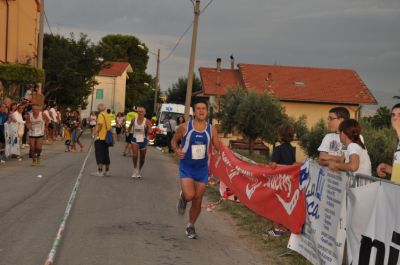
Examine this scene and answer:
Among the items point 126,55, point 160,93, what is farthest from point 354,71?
point 126,55

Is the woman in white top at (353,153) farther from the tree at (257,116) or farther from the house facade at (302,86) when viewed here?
the house facade at (302,86)

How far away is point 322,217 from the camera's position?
7086mm

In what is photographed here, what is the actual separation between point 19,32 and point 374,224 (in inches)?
1439

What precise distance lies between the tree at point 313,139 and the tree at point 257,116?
9.27 ft

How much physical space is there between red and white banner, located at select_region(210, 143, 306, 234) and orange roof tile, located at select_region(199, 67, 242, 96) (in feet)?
133

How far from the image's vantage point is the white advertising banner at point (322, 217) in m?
6.54

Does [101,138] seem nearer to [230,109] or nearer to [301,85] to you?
[230,109]

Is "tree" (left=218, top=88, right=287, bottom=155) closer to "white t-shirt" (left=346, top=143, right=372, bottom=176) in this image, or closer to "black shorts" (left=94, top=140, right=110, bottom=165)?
"black shorts" (left=94, top=140, right=110, bottom=165)

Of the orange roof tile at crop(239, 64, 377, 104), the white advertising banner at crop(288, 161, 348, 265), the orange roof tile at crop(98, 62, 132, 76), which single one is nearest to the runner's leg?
the white advertising banner at crop(288, 161, 348, 265)

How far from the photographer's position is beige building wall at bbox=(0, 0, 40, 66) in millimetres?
34263

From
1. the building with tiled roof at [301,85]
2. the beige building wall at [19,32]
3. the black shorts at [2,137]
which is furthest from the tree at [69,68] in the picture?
the black shorts at [2,137]

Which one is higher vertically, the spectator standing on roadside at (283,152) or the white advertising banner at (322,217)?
the spectator standing on roadside at (283,152)

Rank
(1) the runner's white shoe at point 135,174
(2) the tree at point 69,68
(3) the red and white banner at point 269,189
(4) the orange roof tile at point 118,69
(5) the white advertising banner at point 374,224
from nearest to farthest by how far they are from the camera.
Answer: (5) the white advertising banner at point 374,224 < (3) the red and white banner at point 269,189 < (1) the runner's white shoe at point 135,174 < (2) the tree at point 69,68 < (4) the orange roof tile at point 118,69

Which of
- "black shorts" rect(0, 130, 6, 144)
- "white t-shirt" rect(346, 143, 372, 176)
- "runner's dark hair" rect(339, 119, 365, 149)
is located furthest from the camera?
"black shorts" rect(0, 130, 6, 144)
